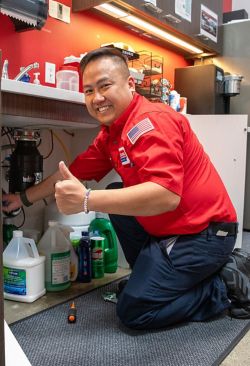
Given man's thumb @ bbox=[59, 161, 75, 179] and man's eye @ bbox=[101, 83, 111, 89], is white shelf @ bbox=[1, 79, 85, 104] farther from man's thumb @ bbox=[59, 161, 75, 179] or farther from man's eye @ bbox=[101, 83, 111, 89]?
man's thumb @ bbox=[59, 161, 75, 179]

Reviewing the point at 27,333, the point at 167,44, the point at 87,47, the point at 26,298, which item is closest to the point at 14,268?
the point at 26,298

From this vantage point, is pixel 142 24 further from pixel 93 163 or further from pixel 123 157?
pixel 123 157

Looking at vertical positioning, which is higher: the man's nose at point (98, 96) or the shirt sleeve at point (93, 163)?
the man's nose at point (98, 96)

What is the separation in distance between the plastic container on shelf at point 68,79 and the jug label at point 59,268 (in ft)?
2.81

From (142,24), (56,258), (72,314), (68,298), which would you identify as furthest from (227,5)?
(72,314)

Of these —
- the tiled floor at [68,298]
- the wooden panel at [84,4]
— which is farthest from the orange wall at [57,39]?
the tiled floor at [68,298]

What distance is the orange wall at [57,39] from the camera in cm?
184

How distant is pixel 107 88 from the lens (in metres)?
1.25

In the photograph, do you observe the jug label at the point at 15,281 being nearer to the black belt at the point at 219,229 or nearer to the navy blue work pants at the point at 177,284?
the navy blue work pants at the point at 177,284

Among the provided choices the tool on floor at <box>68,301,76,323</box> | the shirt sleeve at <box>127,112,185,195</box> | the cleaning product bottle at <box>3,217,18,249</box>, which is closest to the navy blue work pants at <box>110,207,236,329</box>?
the tool on floor at <box>68,301,76,323</box>

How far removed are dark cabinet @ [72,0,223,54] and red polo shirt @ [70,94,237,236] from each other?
3.47 ft

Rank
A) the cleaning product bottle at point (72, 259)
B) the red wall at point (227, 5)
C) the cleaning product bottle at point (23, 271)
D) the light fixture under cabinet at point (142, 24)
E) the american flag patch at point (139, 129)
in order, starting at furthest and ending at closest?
the red wall at point (227, 5), the light fixture under cabinet at point (142, 24), the cleaning product bottle at point (72, 259), the cleaning product bottle at point (23, 271), the american flag patch at point (139, 129)

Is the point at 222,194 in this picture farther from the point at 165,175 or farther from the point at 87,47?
the point at 87,47

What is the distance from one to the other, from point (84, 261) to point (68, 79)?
93cm
